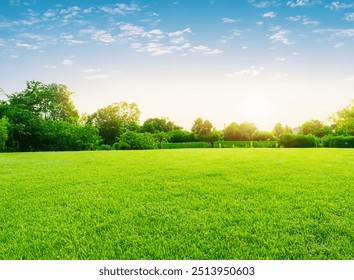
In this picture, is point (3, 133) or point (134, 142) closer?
point (3, 133)

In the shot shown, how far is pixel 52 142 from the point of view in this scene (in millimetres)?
17688

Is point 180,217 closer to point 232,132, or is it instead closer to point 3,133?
point 3,133

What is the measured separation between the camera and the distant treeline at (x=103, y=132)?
17344 millimetres

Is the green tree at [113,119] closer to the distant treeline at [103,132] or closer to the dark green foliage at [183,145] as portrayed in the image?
the distant treeline at [103,132]

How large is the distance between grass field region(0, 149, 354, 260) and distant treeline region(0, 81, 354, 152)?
13.6m

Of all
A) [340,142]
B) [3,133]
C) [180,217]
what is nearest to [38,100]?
[3,133]

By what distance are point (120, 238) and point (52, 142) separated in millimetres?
17056

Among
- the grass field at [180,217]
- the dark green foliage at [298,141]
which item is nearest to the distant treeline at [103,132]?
the dark green foliage at [298,141]

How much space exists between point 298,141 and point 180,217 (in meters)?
18.1

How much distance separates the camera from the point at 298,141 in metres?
18.8

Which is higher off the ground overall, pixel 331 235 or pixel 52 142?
pixel 52 142

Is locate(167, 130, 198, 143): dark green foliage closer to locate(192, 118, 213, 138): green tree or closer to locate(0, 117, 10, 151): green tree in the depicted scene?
locate(192, 118, 213, 138): green tree
